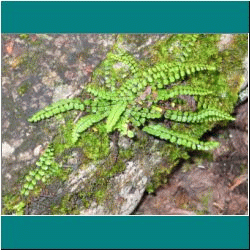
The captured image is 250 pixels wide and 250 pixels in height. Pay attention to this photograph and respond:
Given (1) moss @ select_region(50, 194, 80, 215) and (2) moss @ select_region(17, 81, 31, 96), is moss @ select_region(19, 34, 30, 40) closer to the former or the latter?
(2) moss @ select_region(17, 81, 31, 96)

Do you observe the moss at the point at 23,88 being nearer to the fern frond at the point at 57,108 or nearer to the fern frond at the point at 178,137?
the fern frond at the point at 57,108

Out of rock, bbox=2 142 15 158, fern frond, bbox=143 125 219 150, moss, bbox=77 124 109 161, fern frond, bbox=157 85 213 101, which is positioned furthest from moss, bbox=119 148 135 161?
rock, bbox=2 142 15 158

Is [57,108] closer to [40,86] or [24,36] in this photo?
[40,86]

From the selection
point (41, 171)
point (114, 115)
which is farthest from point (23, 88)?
point (114, 115)

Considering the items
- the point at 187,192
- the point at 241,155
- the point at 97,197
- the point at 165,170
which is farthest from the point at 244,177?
the point at 97,197

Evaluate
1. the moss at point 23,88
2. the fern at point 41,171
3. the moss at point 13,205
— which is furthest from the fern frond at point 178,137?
the moss at point 13,205

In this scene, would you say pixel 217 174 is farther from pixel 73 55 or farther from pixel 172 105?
pixel 73 55
